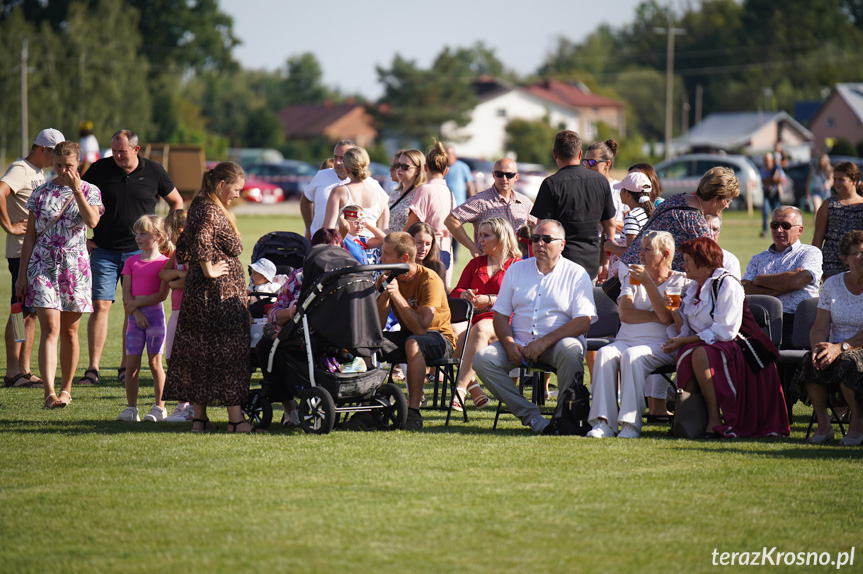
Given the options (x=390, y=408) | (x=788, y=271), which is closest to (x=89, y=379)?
(x=390, y=408)

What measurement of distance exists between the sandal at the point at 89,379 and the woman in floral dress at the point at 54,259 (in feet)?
3.19

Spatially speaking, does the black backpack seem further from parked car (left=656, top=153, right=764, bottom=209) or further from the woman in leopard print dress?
parked car (left=656, top=153, right=764, bottom=209)

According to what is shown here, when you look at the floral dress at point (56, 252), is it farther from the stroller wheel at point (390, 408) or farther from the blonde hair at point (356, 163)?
the stroller wheel at point (390, 408)

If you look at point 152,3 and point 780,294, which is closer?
point 780,294

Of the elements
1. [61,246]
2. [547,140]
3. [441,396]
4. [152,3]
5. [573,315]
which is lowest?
[441,396]

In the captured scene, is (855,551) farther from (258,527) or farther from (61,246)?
(61,246)

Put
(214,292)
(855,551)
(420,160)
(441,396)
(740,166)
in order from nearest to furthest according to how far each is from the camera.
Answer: (855,551) → (214,292) → (441,396) → (420,160) → (740,166)

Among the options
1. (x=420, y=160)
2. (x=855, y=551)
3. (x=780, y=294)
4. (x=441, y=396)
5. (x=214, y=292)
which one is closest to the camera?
(x=855, y=551)

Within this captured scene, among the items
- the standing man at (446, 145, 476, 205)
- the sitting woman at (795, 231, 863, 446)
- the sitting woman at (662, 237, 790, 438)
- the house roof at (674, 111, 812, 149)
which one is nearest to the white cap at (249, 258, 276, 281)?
the sitting woman at (662, 237, 790, 438)

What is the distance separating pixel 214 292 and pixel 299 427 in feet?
3.76

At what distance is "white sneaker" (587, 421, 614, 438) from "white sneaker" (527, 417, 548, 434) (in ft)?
1.00

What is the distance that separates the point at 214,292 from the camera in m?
6.53

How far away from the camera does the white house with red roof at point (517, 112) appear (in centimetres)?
8100

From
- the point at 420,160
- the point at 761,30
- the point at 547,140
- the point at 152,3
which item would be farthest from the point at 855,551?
the point at 761,30
